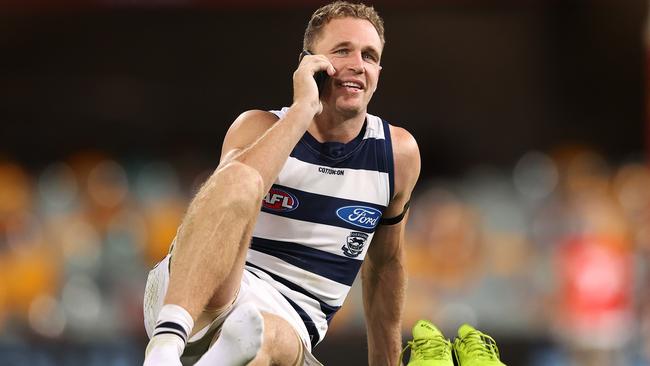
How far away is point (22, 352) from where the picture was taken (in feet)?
17.6

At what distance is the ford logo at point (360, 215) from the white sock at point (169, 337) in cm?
82

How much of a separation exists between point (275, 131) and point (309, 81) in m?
0.23

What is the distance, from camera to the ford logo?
10.6ft

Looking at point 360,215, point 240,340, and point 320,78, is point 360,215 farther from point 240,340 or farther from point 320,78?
point 240,340

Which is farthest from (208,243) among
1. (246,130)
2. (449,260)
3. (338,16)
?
(449,260)

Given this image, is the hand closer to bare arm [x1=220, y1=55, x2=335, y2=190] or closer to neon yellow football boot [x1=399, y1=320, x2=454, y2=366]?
bare arm [x1=220, y1=55, x2=335, y2=190]

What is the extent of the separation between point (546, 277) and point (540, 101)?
14.3ft

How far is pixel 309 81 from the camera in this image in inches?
117

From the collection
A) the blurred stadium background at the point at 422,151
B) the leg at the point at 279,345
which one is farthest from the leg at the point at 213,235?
the blurred stadium background at the point at 422,151

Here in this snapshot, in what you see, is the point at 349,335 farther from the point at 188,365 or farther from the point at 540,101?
the point at 540,101

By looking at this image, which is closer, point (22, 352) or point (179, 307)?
point (179, 307)

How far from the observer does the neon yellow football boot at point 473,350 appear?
309 cm

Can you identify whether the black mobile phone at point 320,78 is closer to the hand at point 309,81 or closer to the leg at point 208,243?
the hand at point 309,81

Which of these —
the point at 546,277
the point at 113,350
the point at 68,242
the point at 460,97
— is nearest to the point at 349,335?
the point at 113,350
